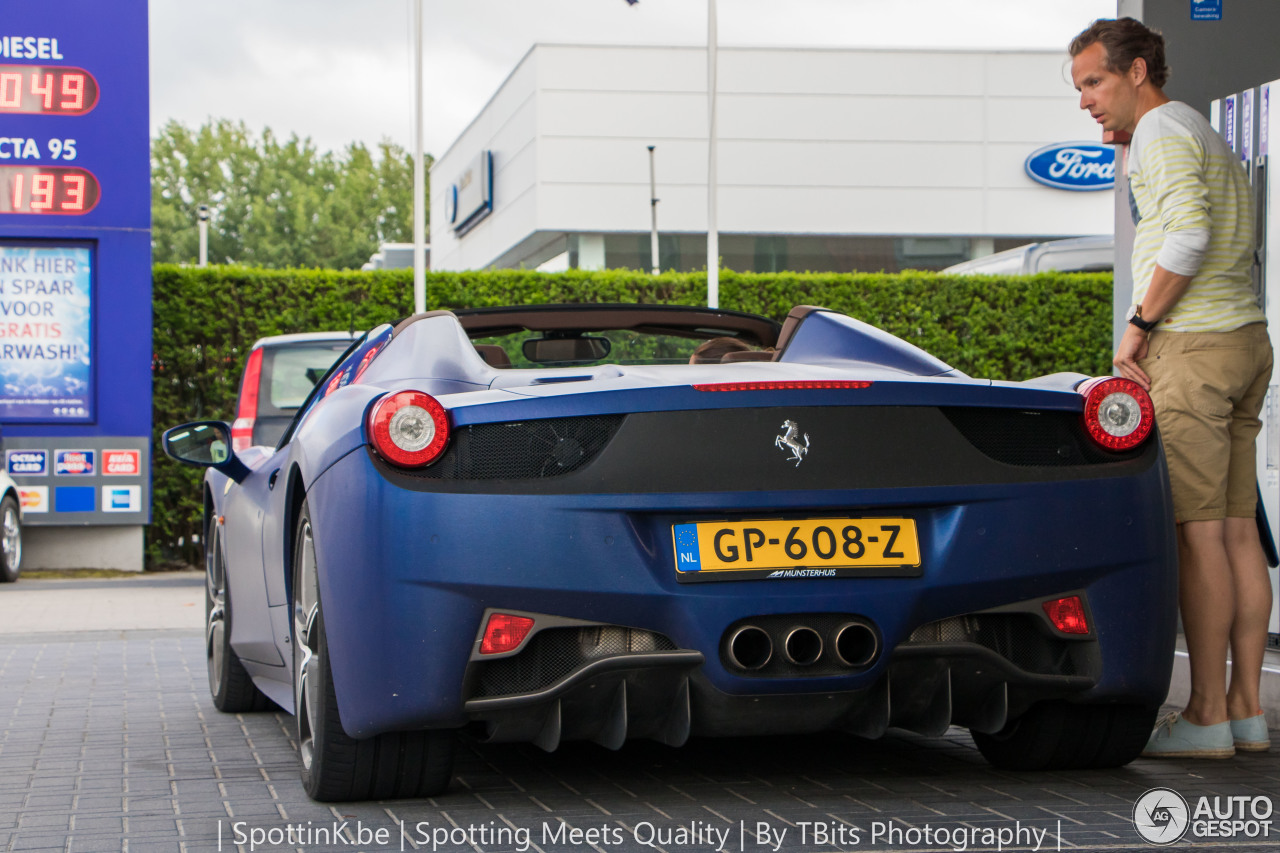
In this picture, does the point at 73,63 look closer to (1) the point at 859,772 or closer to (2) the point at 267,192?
(1) the point at 859,772

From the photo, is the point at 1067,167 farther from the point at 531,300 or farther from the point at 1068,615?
the point at 1068,615

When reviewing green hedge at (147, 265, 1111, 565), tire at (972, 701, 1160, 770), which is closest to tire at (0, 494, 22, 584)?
green hedge at (147, 265, 1111, 565)

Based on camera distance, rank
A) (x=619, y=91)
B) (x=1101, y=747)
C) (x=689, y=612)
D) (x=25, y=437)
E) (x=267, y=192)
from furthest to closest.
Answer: (x=267, y=192) < (x=619, y=91) < (x=25, y=437) < (x=1101, y=747) < (x=689, y=612)

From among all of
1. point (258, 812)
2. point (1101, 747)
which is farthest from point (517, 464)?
point (1101, 747)

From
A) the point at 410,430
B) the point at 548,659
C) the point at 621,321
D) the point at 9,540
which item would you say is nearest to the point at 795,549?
the point at 548,659

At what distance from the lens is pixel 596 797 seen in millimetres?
3719

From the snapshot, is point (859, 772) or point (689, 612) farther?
point (859, 772)

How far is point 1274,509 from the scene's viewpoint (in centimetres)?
544

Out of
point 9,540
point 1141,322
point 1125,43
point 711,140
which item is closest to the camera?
point 1141,322

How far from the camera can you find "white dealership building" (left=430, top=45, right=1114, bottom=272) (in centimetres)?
3077

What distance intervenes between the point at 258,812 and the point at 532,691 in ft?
2.75

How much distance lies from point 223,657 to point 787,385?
292cm

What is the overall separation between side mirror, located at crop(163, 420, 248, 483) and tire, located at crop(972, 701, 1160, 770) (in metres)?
2.59

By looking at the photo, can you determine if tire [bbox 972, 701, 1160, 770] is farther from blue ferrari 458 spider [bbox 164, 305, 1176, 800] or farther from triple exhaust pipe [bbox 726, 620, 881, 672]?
triple exhaust pipe [bbox 726, 620, 881, 672]
